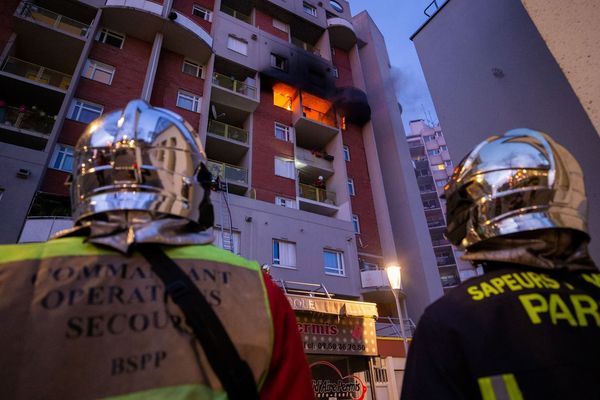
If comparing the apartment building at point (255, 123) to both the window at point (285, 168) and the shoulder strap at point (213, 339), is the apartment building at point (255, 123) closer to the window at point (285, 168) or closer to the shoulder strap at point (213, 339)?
the window at point (285, 168)

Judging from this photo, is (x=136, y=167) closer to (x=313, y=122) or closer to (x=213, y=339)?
(x=213, y=339)

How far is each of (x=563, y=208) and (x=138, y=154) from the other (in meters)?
2.29

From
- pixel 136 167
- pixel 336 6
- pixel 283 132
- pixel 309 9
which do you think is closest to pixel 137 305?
pixel 136 167

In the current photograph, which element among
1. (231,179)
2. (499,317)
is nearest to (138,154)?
(499,317)

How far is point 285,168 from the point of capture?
1842 centimetres

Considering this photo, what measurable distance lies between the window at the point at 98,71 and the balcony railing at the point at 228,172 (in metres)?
5.71

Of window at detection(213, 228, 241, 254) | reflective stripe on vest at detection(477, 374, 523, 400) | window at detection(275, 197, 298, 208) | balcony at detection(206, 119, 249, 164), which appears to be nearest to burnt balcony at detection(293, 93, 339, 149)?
balcony at detection(206, 119, 249, 164)

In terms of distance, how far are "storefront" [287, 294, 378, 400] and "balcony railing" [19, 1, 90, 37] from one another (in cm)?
1524

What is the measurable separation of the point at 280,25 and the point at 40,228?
65.1 ft

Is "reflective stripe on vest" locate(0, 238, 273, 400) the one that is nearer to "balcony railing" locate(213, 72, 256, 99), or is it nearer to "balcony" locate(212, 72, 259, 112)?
"balcony" locate(212, 72, 259, 112)

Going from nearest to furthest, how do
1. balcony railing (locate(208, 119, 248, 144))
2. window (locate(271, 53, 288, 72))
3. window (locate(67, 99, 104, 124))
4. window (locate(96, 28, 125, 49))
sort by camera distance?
window (locate(67, 99, 104, 124)) → window (locate(96, 28, 125, 49)) → balcony railing (locate(208, 119, 248, 144)) → window (locate(271, 53, 288, 72))

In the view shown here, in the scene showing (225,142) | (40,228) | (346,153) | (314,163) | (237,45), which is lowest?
(40,228)

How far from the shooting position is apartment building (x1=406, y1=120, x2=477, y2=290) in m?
42.2

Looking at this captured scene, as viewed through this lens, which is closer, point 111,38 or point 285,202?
point 111,38
